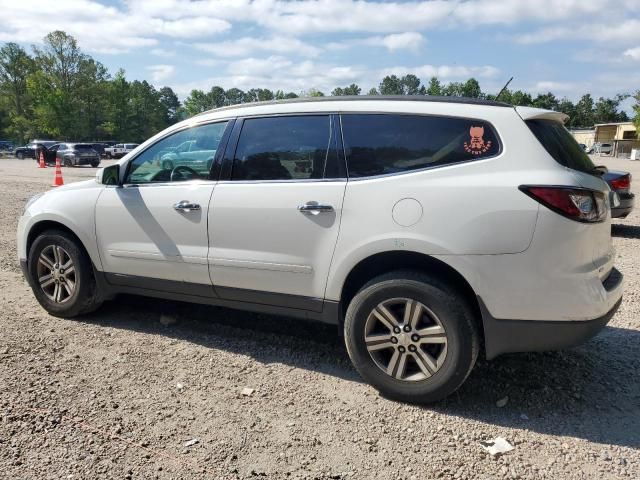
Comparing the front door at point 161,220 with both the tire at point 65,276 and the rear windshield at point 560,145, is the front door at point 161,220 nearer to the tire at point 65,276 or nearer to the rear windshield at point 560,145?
the tire at point 65,276

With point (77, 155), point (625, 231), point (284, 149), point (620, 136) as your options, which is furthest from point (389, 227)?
point (620, 136)

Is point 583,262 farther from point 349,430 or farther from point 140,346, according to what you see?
point 140,346

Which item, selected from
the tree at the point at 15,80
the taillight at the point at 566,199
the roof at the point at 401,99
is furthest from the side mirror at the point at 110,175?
the tree at the point at 15,80

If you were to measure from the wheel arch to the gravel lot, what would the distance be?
2.08ft

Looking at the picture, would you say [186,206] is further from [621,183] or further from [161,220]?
[621,183]

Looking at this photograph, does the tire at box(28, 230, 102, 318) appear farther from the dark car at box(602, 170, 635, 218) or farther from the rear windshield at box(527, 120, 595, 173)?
the dark car at box(602, 170, 635, 218)

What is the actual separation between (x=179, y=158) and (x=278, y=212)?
1.15 metres

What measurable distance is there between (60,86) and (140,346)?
7606cm

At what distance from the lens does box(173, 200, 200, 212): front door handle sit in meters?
3.80

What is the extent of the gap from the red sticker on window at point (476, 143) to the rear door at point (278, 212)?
2.68 feet

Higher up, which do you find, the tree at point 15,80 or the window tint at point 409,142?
the tree at point 15,80

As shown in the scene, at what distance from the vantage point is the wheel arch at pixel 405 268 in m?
3.10

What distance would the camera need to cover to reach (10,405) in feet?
10.3

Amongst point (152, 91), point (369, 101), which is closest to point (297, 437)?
point (369, 101)
